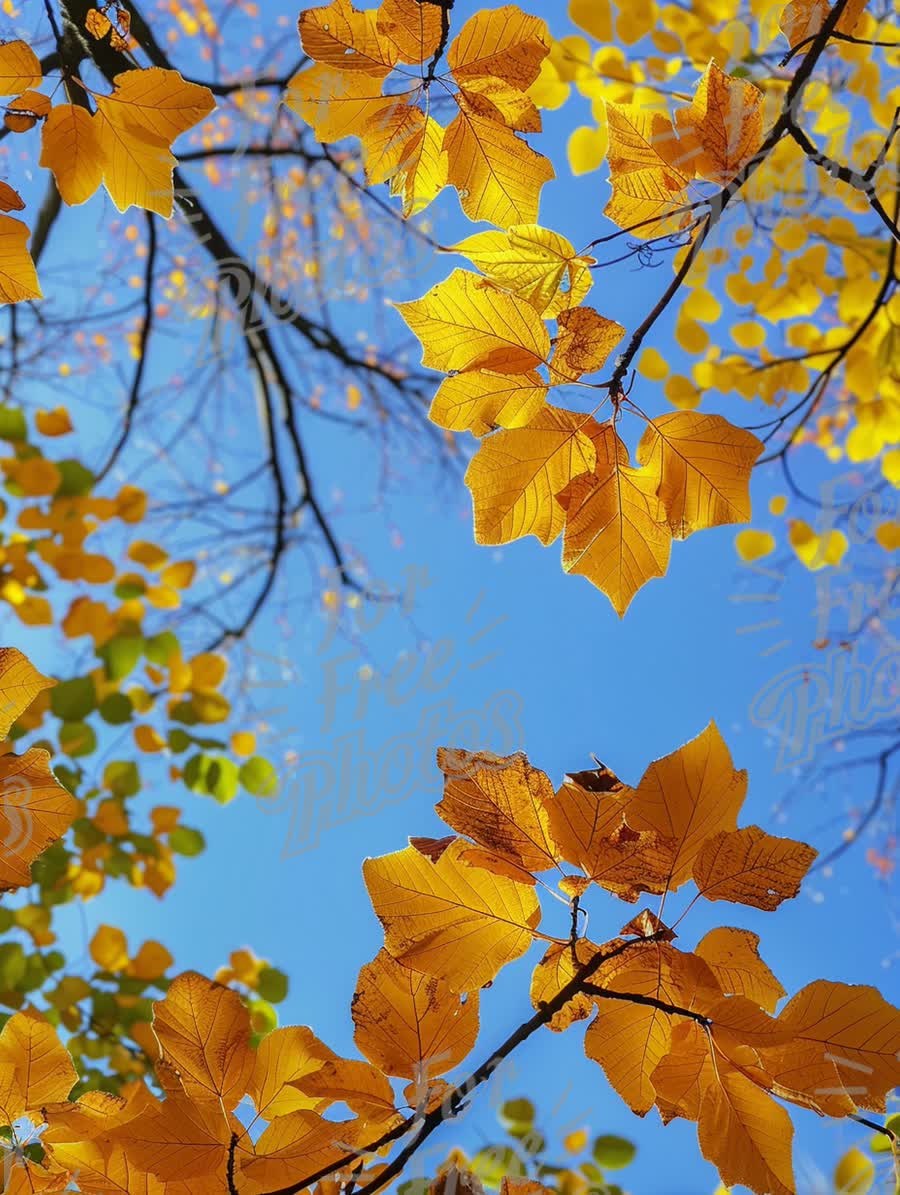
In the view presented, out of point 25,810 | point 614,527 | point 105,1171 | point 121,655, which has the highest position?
point 121,655

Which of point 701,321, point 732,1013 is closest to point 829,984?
point 732,1013

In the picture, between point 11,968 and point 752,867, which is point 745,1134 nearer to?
point 752,867

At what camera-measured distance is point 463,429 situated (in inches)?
15.5

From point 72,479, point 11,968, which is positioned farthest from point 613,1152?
point 72,479

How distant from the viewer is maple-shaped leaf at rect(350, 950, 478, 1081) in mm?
300

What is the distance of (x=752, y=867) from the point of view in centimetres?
30

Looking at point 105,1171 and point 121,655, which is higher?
point 121,655

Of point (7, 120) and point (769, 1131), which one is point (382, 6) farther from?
point (769, 1131)

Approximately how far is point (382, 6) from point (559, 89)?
23.3 inches

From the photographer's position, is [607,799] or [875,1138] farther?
[875,1138]

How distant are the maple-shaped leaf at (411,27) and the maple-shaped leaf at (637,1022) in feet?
1.19

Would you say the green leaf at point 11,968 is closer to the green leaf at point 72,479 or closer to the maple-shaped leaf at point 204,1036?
the green leaf at point 72,479

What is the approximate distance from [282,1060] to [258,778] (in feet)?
2.49

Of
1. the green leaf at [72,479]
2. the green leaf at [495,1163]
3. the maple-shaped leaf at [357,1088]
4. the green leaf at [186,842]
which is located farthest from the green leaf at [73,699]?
the maple-shaped leaf at [357,1088]
